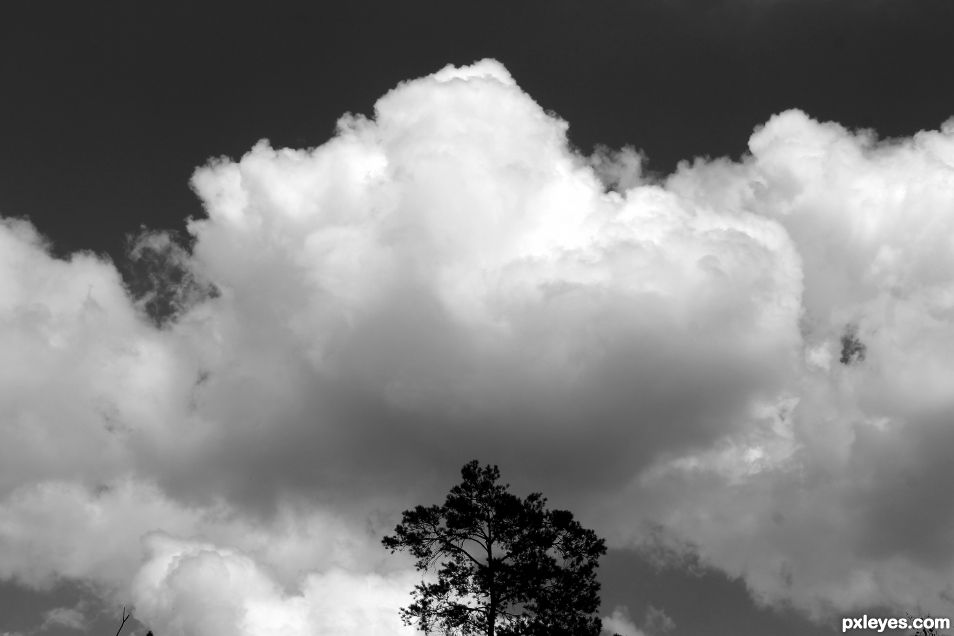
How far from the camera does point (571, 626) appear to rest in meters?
45.5

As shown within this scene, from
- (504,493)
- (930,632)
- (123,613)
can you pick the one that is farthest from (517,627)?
(930,632)

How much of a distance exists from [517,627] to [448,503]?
5.96 m

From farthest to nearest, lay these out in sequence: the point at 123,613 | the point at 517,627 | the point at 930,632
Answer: the point at 930,632, the point at 123,613, the point at 517,627

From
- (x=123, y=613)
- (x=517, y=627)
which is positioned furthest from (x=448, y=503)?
(x=123, y=613)

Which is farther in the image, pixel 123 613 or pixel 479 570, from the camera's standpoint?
pixel 123 613

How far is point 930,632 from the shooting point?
74625mm

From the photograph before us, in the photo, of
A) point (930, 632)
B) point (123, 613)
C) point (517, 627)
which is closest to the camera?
point (517, 627)

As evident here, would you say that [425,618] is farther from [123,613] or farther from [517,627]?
[123,613]

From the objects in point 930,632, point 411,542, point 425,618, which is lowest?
point 425,618

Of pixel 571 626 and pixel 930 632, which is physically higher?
pixel 930 632

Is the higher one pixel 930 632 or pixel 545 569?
pixel 930 632

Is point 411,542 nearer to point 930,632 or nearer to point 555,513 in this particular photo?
point 555,513

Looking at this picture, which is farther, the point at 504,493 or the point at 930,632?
the point at 930,632

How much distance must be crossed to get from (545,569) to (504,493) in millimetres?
3644
